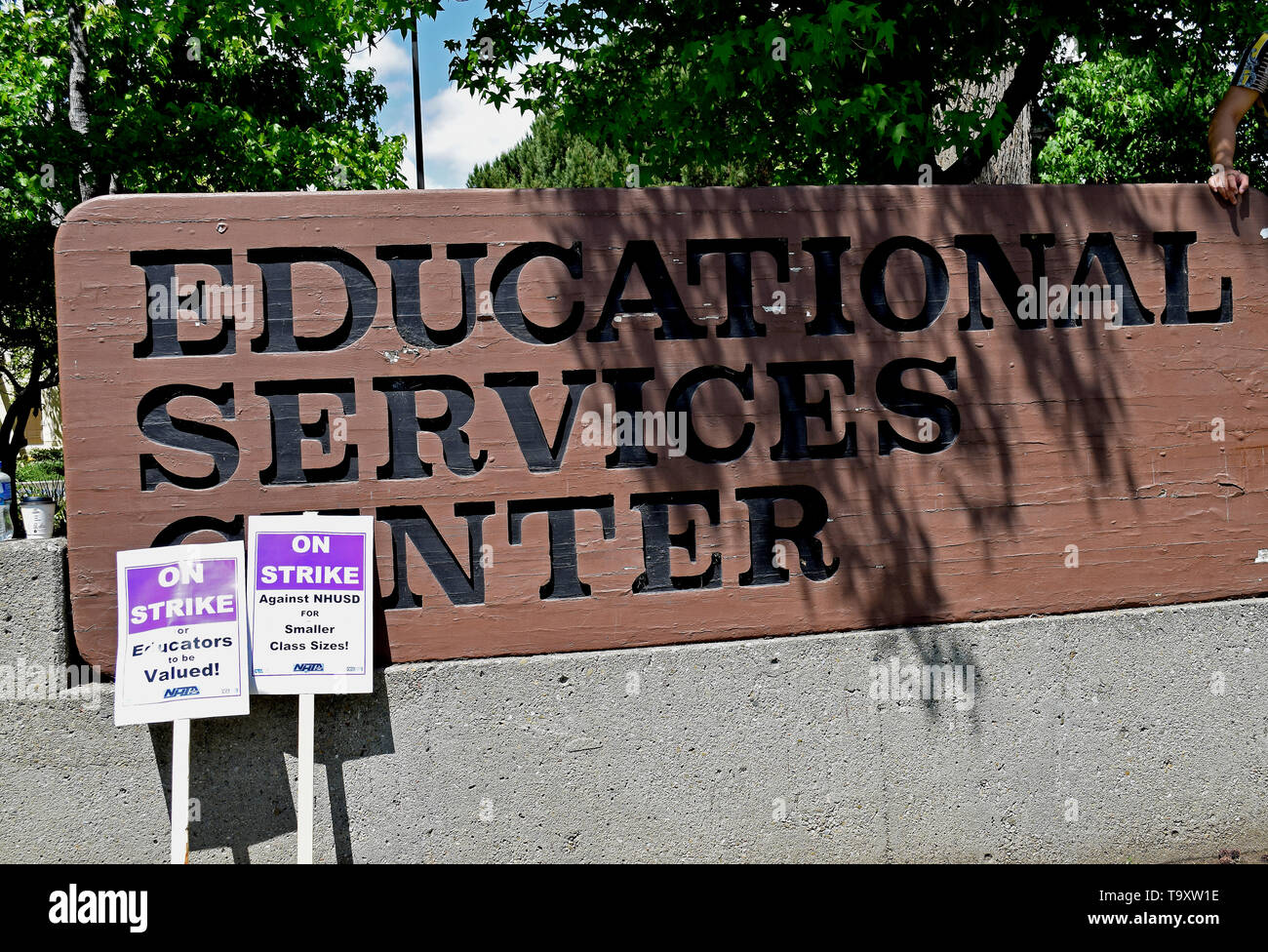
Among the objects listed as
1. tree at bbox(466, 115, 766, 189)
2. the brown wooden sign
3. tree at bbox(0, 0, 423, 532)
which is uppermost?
tree at bbox(466, 115, 766, 189)

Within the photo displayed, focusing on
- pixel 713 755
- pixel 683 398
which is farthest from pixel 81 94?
pixel 713 755

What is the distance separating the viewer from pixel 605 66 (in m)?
9.05

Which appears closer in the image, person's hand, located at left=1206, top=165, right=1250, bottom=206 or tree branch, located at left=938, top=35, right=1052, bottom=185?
person's hand, located at left=1206, top=165, right=1250, bottom=206

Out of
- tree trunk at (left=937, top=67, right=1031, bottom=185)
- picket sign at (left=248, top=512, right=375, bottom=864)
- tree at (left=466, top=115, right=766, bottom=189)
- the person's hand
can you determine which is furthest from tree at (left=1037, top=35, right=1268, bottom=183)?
picket sign at (left=248, top=512, right=375, bottom=864)

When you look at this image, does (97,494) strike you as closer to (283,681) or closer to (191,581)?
(191,581)

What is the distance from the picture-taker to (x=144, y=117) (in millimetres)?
11820

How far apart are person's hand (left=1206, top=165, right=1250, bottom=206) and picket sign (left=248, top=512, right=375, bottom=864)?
4.31 meters

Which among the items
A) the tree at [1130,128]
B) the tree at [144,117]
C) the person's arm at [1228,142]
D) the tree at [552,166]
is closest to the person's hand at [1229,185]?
the person's arm at [1228,142]

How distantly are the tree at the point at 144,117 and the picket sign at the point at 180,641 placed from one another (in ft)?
26.2

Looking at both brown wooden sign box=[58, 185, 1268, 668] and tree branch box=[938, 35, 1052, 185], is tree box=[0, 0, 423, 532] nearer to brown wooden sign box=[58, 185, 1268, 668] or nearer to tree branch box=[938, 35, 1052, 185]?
tree branch box=[938, 35, 1052, 185]

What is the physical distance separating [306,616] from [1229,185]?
4.63 metres

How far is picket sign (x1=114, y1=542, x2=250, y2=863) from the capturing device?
12.0 ft

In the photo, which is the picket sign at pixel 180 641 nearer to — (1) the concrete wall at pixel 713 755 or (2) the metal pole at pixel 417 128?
(1) the concrete wall at pixel 713 755

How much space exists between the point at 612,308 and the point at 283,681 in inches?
81.9
